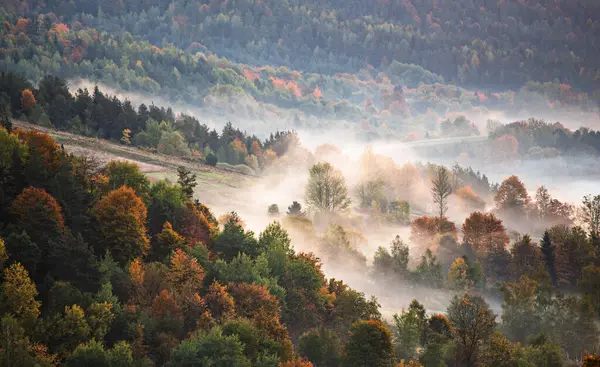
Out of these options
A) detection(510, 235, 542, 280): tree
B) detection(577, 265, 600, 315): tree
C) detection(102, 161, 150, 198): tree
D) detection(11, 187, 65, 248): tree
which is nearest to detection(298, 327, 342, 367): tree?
detection(11, 187, 65, 248): tree

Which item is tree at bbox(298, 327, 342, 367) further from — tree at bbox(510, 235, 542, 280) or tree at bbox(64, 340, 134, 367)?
tree at bbox(510, 235, 542, 280)

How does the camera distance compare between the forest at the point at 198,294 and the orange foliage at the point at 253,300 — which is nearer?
the forest at the point at 198,294

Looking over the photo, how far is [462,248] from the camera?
5394 inches

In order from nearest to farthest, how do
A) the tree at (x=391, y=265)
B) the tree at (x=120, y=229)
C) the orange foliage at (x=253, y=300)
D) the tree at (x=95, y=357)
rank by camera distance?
the tree at (x=95, y=357), the orange foliage at (x=253, y=300), the tree at (x=120, y=229), the tree at (x=391, y=265)

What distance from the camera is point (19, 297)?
60.2 meters

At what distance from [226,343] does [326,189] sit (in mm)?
92443

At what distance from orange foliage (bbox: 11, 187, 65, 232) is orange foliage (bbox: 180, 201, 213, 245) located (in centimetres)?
1764

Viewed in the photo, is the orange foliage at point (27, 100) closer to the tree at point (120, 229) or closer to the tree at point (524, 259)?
the tree at point (120, 229)

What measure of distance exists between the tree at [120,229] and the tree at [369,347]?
87.0 ft

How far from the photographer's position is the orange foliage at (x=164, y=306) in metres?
68.2

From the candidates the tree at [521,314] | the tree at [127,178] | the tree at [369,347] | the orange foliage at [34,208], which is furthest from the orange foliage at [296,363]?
the tree at [521,314]

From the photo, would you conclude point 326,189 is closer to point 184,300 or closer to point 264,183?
point 264,183

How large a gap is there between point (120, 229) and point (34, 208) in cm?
999

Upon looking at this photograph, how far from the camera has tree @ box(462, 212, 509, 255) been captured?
135625 mm
